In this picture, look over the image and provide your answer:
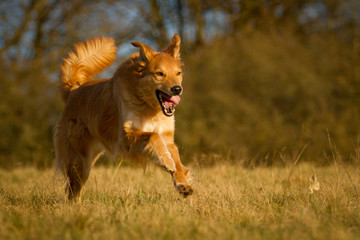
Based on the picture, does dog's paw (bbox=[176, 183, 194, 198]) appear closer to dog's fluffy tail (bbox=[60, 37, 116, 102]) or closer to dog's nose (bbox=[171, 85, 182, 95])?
dog's nose (bbox=[171, 85, 182, 95])

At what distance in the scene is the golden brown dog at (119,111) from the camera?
418 centimetres

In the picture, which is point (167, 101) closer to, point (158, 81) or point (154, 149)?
point (158, 81)

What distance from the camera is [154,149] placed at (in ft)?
12.8

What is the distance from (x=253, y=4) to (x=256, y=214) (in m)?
14.3

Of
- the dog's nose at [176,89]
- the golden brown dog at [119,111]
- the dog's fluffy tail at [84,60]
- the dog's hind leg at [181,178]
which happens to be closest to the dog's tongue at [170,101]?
the golden brown dog at [119,111]

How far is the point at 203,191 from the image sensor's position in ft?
14.6

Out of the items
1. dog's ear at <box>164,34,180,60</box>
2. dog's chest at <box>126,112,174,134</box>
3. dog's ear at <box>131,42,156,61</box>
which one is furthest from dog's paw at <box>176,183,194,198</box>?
dog's ear at <box>164,34,180,60</box>

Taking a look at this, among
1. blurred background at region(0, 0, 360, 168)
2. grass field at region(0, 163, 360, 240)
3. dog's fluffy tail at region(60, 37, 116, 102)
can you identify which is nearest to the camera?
grass field at region(0, 163, 360, 240)

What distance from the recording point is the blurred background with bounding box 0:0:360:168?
505 inches

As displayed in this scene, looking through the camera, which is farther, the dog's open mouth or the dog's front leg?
the dog's open mouth

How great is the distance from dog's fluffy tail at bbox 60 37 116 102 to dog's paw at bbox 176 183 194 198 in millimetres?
2676

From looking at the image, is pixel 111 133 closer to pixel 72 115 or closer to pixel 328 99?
pixel 72 115

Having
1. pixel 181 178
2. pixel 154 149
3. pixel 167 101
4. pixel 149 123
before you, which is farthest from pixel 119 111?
pixel 181 178

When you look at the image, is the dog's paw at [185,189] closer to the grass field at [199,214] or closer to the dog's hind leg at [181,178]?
the dog's hind leg at [181,178]
